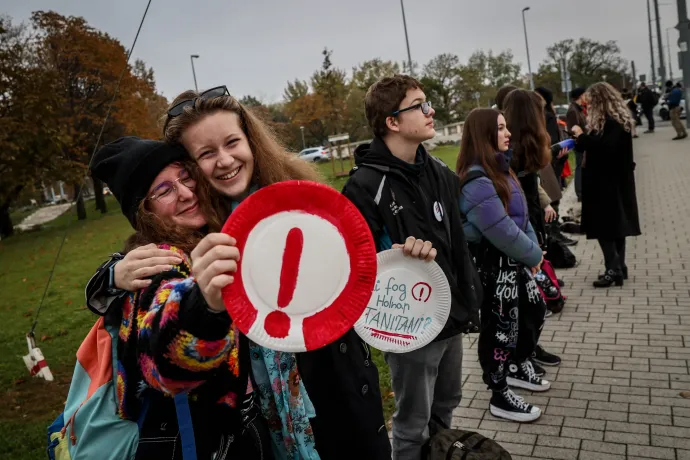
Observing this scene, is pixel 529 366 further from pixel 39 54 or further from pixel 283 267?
pixel 39 54

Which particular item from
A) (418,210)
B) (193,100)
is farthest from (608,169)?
(193,100)

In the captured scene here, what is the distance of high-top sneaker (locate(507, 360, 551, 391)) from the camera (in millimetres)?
4109

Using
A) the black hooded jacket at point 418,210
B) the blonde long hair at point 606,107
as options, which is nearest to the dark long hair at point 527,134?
the blonde long hair at point 606,107

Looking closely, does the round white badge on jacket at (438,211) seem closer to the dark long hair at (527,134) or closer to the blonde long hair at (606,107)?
the dark long hair at (527,134)

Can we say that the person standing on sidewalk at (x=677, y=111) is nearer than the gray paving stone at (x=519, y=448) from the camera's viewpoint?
No

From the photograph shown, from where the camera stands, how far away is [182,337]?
1.22 meters

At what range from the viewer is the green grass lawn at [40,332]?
4.79m

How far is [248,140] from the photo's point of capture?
72.9 inches

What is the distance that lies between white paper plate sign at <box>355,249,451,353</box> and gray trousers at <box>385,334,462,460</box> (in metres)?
0.28

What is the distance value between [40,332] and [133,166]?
8.03 m

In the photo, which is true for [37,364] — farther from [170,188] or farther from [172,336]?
[172,336]

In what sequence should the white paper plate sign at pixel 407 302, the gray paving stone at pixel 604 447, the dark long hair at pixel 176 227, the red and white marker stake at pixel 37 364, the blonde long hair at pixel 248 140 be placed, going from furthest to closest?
the red and white marker stake at pixel 37 364 < the gray paving stone at pixel 604 447 < the white paper plate sign at pixel 407 302 < the blonde long hair at pixel 248 140 < the dark long hair at pixel 176 227

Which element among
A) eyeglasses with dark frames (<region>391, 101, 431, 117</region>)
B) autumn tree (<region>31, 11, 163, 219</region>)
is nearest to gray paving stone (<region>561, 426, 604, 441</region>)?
eyeglasses with dark frames (<region>391, 101, 431, 117</region>)

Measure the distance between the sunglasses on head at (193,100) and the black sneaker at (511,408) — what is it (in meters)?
2.93
